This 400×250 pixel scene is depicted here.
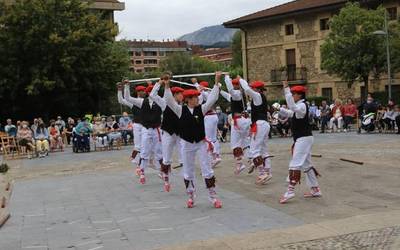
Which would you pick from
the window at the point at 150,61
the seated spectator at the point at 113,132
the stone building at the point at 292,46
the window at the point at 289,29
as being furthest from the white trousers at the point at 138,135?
the window at the point at 150,61

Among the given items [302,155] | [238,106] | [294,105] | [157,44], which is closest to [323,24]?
[238,106]

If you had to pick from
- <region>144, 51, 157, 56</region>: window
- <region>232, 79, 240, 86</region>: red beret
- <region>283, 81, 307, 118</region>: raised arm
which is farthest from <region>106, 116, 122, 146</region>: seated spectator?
<region>144, 51, 157, 56</region>: window

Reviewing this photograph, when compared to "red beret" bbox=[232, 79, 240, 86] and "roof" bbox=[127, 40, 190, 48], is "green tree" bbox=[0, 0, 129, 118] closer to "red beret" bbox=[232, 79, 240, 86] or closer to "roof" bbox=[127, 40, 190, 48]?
"red beret" bbox=[232, 79, 240, 86]

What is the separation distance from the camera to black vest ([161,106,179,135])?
11211 mm

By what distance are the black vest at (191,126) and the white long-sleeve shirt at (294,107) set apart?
1.39m

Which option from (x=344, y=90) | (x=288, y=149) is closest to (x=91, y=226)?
(x=288, y=149)

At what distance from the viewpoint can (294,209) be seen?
923 cm

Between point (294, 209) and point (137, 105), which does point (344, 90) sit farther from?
point (294, 209)

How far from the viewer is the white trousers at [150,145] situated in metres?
13.3

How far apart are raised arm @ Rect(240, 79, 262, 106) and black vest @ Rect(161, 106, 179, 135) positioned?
1.48 metres

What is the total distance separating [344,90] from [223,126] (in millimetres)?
19978

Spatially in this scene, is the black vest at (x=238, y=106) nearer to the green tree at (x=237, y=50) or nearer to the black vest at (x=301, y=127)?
the black vest at (x=301, y=127)

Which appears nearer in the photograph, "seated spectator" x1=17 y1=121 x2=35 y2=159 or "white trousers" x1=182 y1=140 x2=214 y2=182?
"white trousers" x1=182 y1=140 x2=214 y2=182

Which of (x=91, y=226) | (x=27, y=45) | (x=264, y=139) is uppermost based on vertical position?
(x=27, y=45)
